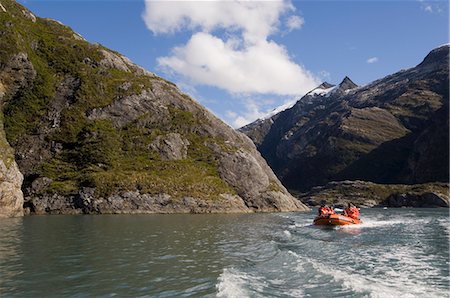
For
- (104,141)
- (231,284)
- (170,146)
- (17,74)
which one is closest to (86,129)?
(104,141)

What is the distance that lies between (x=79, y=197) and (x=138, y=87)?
155ft

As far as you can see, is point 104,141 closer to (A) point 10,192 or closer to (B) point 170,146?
(B) point 170,146

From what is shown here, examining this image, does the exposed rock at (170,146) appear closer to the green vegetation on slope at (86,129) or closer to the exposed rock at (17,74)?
the green vegetation on slope at (86,129)

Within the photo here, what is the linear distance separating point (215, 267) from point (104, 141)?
3447 inches

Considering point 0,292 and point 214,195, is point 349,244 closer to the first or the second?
point 0,292

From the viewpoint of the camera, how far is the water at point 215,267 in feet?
70.6

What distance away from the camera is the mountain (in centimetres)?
9450

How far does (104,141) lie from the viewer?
108812 mm

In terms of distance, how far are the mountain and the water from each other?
5065 centimetres

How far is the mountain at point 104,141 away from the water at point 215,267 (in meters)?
50.7

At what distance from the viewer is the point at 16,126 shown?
10731 centimetres

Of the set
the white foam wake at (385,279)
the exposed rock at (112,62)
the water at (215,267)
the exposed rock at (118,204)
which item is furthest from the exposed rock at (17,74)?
the white foam wake at (385,279)

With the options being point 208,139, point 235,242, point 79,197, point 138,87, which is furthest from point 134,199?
point 235,242

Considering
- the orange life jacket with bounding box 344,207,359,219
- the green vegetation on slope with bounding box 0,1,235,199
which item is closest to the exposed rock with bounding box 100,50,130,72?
the green vegetation on slope with bounding box 0,1,235,199
